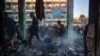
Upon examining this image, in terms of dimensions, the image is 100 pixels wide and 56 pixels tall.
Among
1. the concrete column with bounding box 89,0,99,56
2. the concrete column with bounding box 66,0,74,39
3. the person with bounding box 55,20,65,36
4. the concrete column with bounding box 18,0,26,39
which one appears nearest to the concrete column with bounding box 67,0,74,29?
the concrete column with bounding box 66,0,74,39

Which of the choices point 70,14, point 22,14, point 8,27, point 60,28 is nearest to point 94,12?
point 70,14

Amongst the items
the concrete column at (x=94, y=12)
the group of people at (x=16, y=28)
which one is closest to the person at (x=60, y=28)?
the group of people at (x=16, y=28)

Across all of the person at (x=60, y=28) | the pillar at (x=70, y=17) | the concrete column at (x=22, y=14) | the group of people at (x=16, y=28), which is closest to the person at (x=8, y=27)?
the group of people at (x=16, y=28)

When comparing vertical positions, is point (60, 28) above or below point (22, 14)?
below

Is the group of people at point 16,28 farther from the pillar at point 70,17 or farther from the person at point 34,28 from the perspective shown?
the pillar at point 70,17

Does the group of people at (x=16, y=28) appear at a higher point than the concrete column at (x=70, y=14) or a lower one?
lower

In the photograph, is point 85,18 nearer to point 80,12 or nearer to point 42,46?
point 80,12

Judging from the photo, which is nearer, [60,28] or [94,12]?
[94,12]

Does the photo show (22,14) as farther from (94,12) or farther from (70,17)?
(94,12)

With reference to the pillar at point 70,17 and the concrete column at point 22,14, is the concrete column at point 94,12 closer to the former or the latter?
the pillar at point 70,17

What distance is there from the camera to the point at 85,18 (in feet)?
26.4

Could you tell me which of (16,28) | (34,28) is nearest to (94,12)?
(34,28)

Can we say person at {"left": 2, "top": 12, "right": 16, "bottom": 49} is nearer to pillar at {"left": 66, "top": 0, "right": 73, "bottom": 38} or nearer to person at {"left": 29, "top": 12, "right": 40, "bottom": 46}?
person at {"left": 29, "top": 12, "right": 40, "bottom": 46}

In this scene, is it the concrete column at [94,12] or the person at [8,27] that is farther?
the person at [8,27]
